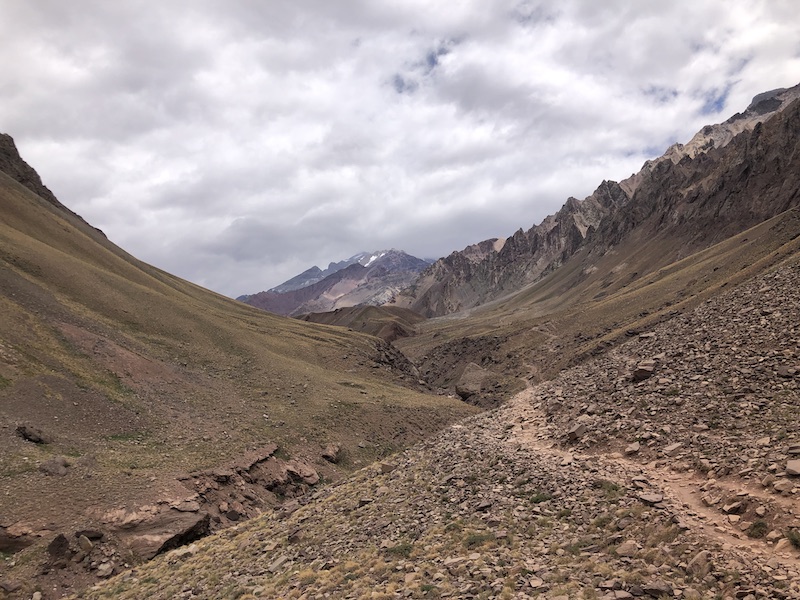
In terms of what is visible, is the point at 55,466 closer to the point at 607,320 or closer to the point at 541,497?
the point at 541,497

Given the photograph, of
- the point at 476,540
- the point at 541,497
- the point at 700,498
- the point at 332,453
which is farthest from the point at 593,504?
the point at 332,453

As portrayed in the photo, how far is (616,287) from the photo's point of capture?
14100cm

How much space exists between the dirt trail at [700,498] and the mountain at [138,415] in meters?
21.6

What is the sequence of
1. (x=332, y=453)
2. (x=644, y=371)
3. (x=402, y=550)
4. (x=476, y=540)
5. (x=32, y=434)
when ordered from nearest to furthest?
(x=476, y=540), (x=402, y=550), (x=644, y=371), (x=32, y=434), (x=332, y=453)

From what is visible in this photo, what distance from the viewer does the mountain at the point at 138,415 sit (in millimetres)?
24031

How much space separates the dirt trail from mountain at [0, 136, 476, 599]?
21617 millimetres

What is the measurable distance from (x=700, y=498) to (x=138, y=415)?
37096 millimetres

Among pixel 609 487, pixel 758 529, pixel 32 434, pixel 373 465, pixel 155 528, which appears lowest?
pixel 373 465

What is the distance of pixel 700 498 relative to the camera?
47.6ft

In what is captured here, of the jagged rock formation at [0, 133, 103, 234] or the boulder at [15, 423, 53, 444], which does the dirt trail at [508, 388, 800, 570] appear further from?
the jagged rock formation at [0, 133, 103, 234]

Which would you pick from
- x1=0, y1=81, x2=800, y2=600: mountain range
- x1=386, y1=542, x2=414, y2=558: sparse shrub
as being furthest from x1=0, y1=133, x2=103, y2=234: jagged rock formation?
x1=386, y1=542, x2=414, y2=558: sparse shrub

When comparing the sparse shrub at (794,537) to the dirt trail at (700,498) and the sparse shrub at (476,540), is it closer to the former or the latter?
the dirt trail at (700,498)

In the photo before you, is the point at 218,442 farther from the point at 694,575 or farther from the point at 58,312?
the point at 694,575

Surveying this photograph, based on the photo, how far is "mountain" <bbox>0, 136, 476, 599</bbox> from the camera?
78.8ft
